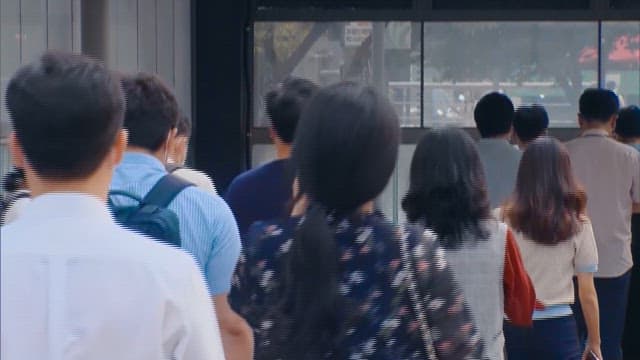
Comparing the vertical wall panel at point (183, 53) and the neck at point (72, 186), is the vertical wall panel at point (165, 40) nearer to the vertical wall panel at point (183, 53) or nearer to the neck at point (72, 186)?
the vertical wall panel at point (183, 53)

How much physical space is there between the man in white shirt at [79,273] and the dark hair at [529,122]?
199 inches

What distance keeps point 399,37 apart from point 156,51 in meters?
2.11

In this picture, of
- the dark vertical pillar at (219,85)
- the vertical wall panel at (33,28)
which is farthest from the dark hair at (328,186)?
the dark vertical pillar at (219,85)

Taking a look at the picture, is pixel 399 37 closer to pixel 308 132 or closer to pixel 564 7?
pixel 564 7

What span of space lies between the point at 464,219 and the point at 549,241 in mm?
1175

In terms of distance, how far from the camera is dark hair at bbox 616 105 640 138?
8078 mm

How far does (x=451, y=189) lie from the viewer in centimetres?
430

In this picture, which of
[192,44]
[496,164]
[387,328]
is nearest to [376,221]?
[387,328]

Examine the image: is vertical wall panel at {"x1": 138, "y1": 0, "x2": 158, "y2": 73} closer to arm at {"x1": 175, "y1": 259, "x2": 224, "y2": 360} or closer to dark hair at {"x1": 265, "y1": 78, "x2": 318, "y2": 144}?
dark hair at {"x1": 265, "y1": 78, "x2": 318, "y2": 144}

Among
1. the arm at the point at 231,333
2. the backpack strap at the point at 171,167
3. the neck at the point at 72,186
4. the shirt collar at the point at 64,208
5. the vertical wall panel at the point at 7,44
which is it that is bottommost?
the arm at the point at 231,333

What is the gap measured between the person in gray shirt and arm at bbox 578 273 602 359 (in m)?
1.09

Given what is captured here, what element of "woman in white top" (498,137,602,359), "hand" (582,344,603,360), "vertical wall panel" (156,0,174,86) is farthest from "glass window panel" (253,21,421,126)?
"woman in white top" (498,137,602,359)

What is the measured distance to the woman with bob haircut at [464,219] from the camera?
4.30 meters

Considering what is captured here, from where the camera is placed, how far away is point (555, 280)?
539cm
